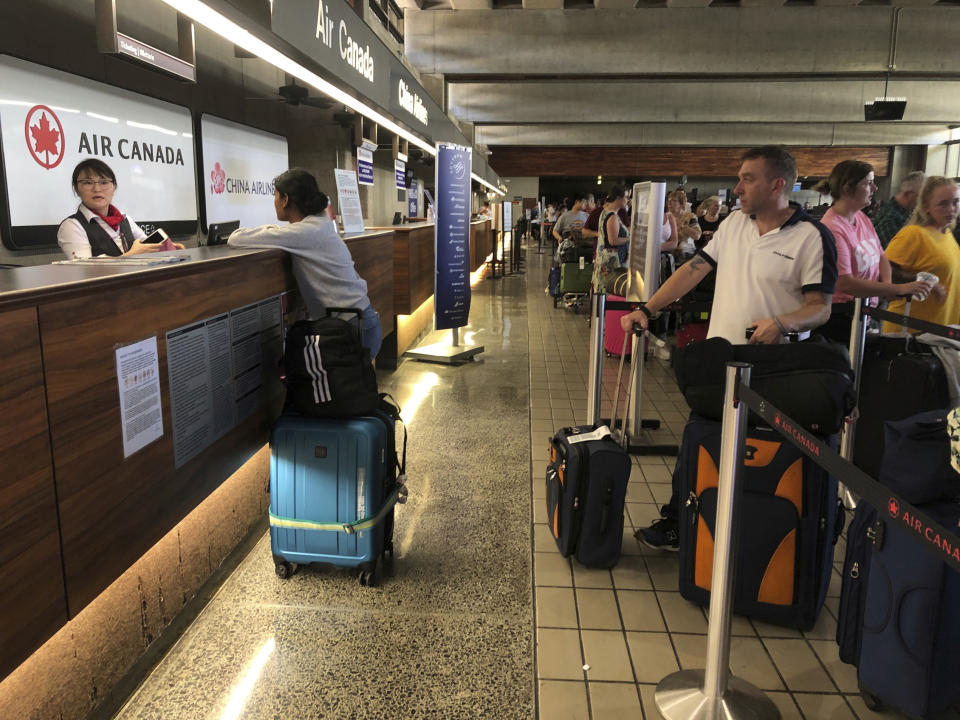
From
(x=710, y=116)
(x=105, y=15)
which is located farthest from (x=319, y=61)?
(x=710, y=116)

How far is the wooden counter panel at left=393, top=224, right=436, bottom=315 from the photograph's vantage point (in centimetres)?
652

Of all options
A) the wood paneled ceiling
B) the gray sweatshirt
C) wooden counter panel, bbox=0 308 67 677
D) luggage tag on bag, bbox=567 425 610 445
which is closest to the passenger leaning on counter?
the gray sweatshirt

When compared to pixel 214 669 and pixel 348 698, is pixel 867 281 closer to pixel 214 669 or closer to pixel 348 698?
pixel 348 698

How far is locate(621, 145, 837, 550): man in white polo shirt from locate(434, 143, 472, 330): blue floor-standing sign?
400 cm

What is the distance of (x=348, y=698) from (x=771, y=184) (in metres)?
2.25

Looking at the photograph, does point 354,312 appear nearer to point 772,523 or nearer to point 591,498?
point 591,498

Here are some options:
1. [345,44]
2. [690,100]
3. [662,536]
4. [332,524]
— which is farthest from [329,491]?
[690,100]

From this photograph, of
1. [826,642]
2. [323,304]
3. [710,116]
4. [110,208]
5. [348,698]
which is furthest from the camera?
[710,116]

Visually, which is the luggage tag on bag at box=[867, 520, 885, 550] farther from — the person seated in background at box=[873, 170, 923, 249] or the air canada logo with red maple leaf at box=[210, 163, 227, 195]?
the air canada logo with red maple leaf at box=[210, 163, 227, 195]

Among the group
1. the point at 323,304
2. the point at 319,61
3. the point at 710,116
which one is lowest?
the point at 323,304

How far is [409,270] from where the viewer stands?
21.7 ft

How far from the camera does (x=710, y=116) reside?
14.1m

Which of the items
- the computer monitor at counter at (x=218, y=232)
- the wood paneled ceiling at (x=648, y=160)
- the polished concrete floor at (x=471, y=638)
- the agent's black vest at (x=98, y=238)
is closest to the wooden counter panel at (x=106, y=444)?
the polished concrete floor at (x=471, y=638)

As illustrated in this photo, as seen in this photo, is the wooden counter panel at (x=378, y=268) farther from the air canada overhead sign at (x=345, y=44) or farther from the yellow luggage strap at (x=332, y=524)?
the yellow luggage strap at (x=332, y=524)
